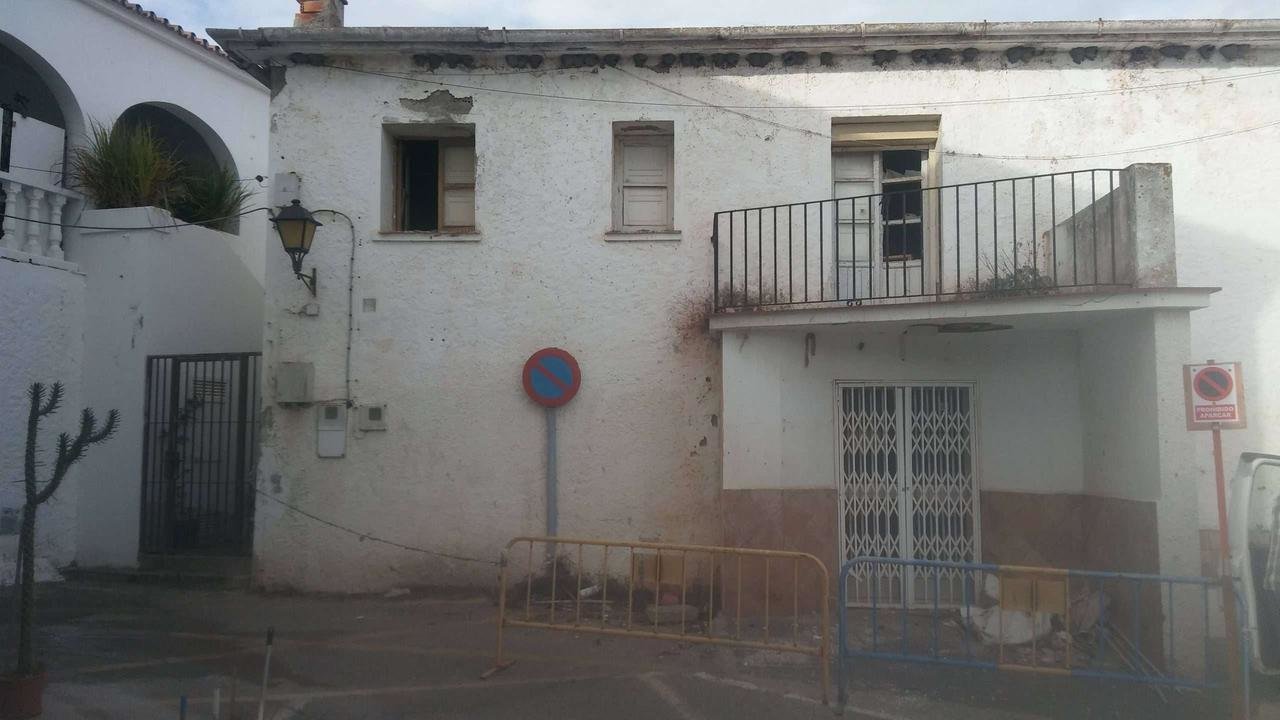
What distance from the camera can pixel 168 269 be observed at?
10016 millimetres

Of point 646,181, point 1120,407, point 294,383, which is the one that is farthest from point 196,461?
point 1120,407

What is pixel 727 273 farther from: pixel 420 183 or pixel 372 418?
pixel 372 418

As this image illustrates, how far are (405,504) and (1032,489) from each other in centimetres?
609

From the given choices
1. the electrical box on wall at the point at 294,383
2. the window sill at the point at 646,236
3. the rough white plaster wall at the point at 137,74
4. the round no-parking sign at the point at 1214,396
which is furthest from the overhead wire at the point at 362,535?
the round no-parking sign at the point at 1214,396

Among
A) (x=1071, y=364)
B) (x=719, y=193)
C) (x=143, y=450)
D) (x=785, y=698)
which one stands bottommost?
(x=785, y=698)

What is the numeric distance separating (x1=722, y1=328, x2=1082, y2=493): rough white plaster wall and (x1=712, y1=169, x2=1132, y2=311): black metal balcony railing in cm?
49

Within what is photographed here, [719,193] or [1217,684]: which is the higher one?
[719,193]

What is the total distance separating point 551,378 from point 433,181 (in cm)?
270

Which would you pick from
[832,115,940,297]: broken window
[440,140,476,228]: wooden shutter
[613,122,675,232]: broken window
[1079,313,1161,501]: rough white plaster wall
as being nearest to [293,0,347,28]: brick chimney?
[440,140,476,228]: wooden shutter

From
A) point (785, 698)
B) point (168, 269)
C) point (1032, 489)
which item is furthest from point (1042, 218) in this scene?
point (168, 269)

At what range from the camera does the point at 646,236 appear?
8906mm

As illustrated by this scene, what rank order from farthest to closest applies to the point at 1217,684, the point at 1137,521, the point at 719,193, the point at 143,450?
the point at 143,450 < the point at 719,193 < the point at 1137,521 < the point at 1217,684

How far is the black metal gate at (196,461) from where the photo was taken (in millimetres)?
9688

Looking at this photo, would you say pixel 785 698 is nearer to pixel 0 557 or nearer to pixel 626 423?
pixel 626 423
